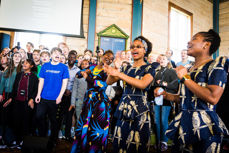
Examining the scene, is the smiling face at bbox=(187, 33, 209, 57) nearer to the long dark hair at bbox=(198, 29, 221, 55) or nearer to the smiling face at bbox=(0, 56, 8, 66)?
the long dark hair at bbox=(198, 29, 221, 55)

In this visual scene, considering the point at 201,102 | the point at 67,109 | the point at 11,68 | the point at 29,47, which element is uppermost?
the point at 29,47

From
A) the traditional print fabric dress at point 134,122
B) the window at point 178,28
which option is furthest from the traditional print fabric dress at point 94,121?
the window at point 178,28

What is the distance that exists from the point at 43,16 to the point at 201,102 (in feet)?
24.6

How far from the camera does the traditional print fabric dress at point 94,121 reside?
2197 millimetres

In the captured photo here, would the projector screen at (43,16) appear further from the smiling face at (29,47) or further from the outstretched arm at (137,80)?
the outstretched arm at (137,80)

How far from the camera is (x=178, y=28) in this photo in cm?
1004

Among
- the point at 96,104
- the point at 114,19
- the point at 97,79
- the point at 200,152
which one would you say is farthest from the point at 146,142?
the point at 114,19

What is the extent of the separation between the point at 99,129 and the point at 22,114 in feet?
5.64

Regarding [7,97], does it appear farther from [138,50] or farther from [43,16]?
[43,16]

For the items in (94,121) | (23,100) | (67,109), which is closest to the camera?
(94,121)

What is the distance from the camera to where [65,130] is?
354 centimetres

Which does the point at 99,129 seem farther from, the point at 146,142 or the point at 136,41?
the point at 136,41

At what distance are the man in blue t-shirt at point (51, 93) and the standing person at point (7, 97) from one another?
72 cm

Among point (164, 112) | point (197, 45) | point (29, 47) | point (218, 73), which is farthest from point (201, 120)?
point (29, 47)
